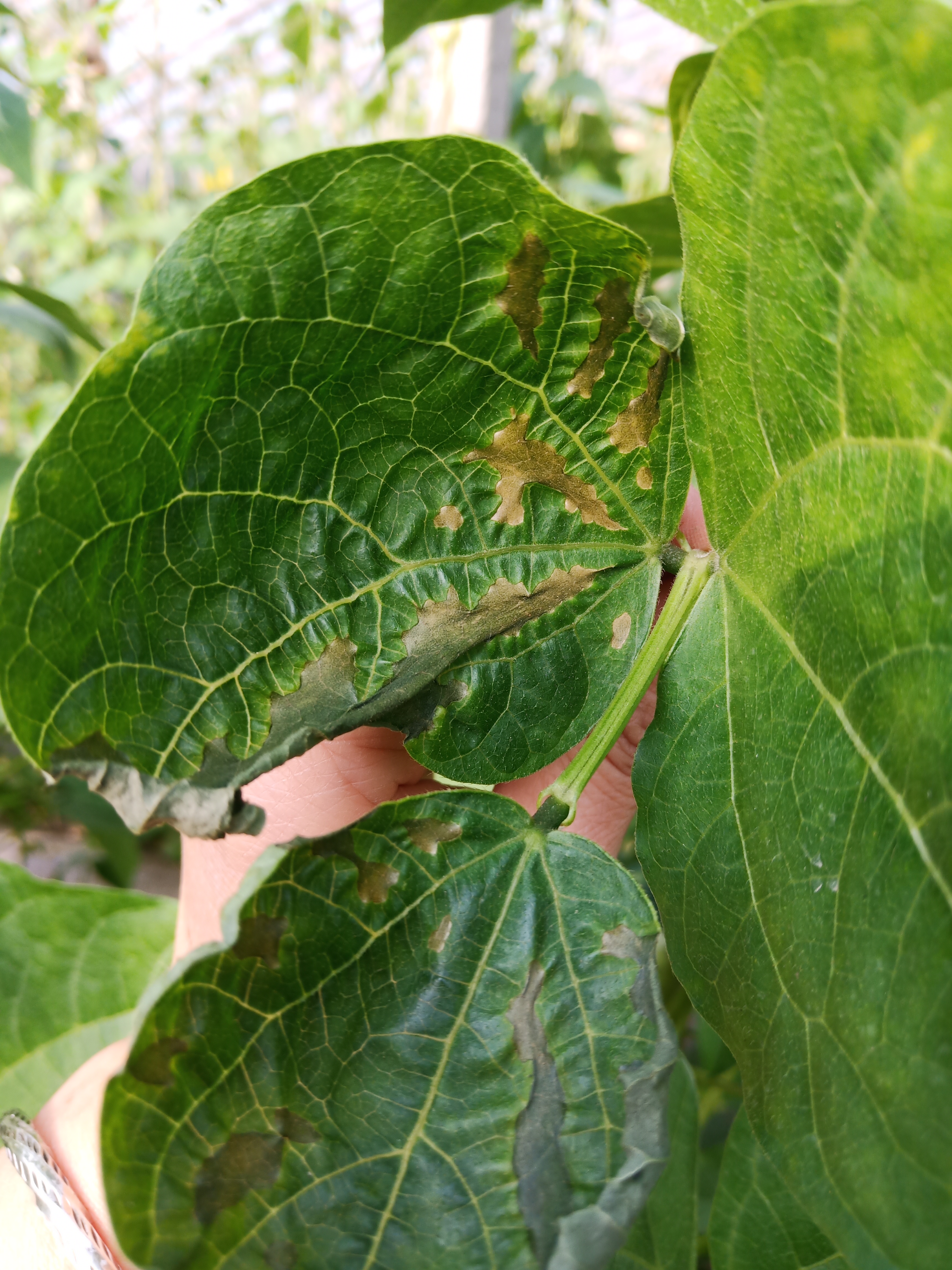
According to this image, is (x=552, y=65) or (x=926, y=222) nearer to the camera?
(x=926, y=222)

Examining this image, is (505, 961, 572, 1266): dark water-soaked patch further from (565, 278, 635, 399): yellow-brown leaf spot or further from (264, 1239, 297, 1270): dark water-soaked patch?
(565, 278, 635, 399): yellow-brown leaf spot

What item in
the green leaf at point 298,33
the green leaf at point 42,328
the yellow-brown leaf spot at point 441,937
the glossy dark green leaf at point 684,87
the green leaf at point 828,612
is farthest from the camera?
the green leaf at point 298,33

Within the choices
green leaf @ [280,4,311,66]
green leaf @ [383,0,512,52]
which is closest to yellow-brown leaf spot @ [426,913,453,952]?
green leaf @ [383,0,512,52]

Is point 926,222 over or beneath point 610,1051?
over

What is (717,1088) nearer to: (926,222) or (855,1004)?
(855,1004)

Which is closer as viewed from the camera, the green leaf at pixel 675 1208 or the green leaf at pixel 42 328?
the green leaf at pixel 675 1208

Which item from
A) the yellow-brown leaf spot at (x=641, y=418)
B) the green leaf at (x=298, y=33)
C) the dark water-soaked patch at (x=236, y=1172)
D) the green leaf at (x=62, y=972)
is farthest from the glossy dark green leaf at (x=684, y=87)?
the green leaf at (x=298, y=33)

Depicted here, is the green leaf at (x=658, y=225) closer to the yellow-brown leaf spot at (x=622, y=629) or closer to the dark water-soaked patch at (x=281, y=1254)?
the yellow-brown leaf spot at (x=622, y=629)

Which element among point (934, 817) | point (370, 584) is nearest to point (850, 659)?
point (934, 817)
